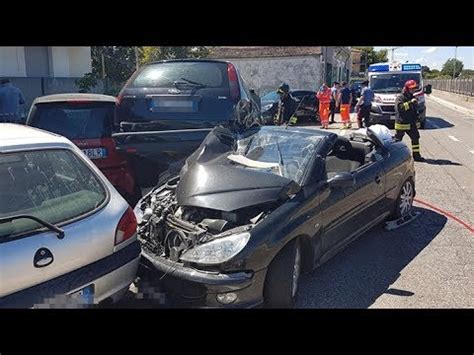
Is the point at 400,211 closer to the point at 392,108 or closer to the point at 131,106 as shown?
the point at 131,106

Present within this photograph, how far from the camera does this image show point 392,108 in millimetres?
14805

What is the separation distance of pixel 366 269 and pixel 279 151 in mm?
1422

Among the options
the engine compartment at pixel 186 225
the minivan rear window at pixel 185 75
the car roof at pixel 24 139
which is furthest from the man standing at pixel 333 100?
the car roof at pixel 24 139

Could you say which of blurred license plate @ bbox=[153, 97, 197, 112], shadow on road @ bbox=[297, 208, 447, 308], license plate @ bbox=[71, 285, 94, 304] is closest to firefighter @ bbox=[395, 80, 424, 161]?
shadow on road @ bbox=[297, 208, 447, 308]

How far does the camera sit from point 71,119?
4754 mm

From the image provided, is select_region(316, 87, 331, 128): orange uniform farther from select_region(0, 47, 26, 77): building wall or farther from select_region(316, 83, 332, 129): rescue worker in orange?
select_region(0, 47, 26, 77): building wall

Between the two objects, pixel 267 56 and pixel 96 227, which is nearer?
pixel 96 227

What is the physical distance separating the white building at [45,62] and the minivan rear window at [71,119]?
12.9 m

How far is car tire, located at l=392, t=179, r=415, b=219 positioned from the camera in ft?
16.9

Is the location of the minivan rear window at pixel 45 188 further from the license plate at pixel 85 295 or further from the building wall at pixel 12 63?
the building wall at pixel 12 63

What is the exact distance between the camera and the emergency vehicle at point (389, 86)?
48.5 feet
